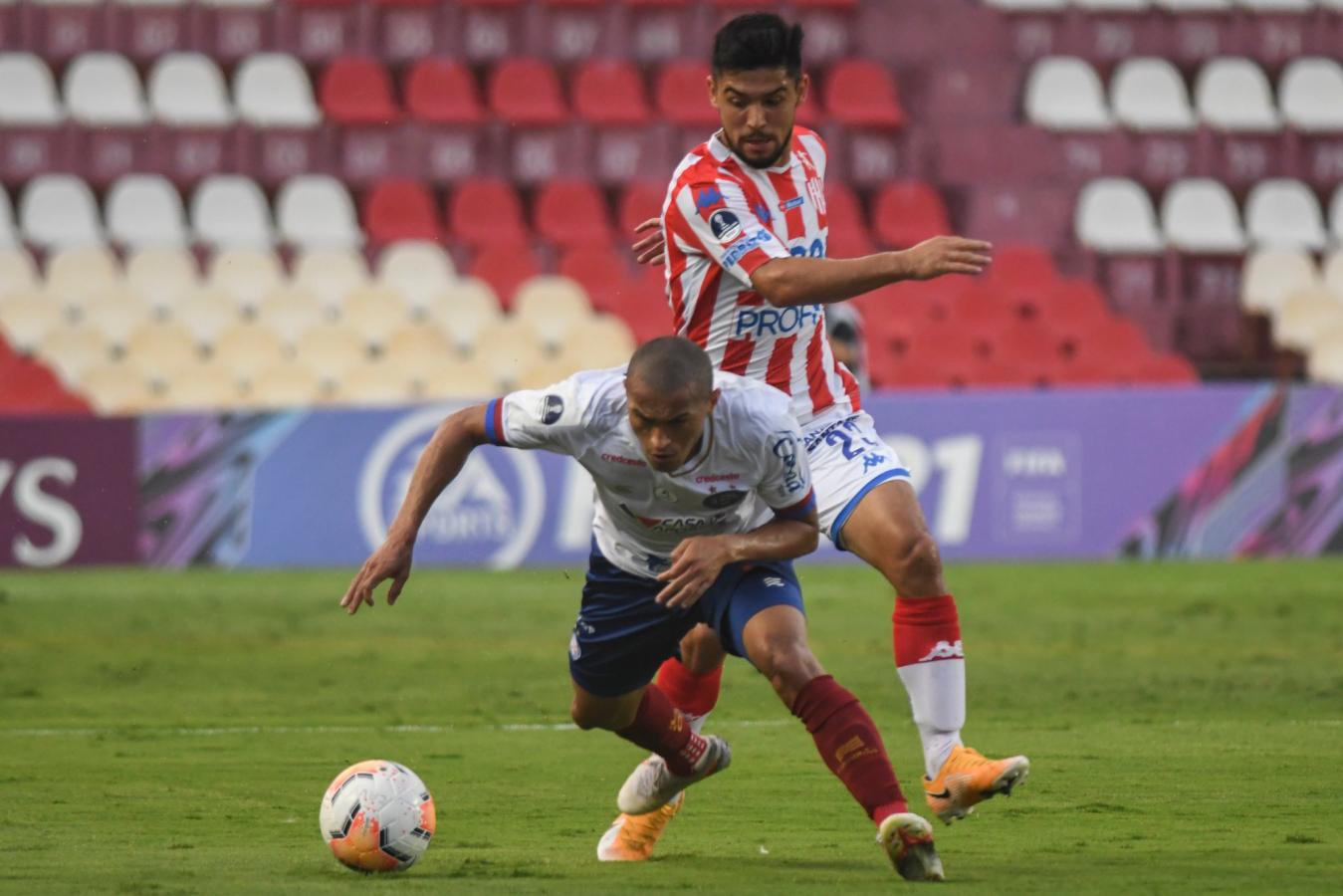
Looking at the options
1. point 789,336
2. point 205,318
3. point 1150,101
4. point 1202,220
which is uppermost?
point 1150,101

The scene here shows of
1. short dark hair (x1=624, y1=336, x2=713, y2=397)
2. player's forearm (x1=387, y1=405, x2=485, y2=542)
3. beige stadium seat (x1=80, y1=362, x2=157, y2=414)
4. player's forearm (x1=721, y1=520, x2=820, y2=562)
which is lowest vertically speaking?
beige stadium seat (x1=80, y1=362, x2=157, y2=414)

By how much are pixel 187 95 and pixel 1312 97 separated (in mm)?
11720

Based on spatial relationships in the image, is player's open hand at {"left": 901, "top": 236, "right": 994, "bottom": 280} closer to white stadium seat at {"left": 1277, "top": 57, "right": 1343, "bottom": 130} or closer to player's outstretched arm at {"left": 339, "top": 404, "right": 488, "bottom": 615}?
player's outstretched arm at {"left": 339, "top": 404, "right": 488, "bottom": 615}

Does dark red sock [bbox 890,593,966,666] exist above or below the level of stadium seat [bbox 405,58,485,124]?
below

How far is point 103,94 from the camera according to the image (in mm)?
20578

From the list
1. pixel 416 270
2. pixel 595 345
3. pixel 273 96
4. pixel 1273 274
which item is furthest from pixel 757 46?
pixel 1273 274

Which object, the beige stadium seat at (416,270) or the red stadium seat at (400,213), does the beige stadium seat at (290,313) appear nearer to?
the beige stadium seat at (416,270)

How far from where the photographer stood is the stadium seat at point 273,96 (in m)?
20.8

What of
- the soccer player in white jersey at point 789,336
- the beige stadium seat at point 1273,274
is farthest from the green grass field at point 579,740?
the beige stadium seat at point 1273,274

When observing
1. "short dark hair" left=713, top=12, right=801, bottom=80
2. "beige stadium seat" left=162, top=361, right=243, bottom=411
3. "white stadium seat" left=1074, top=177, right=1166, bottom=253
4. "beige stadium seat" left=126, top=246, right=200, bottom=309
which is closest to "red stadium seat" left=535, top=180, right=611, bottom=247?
"beige stadium seat" left=126, top=246, right=200, bottom=309

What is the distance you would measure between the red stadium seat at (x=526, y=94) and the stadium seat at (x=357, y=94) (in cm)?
103

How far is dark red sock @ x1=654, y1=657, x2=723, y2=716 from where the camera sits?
6.62 metres

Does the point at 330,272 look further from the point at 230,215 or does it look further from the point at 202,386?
the point at 202,386

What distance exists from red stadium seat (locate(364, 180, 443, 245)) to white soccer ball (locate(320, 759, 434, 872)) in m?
14.9
